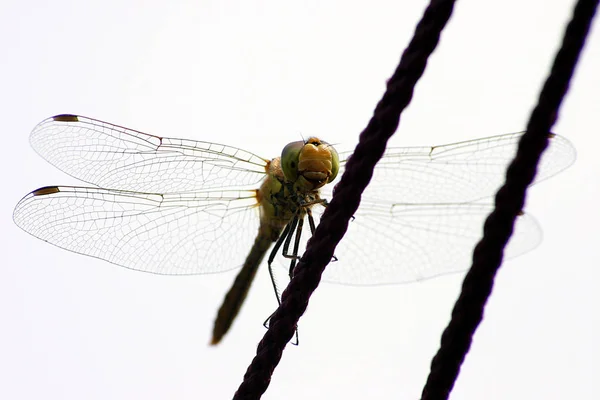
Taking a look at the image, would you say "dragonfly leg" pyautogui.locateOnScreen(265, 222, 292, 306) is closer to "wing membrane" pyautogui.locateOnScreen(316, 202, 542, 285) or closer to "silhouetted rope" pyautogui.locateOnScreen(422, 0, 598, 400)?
"wing membrane" pyautogui.locateOnScreen(316, 202, 542, 285)

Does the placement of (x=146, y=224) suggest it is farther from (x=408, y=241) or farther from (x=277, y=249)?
(x=408, y=241)

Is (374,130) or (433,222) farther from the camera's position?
(433,222)

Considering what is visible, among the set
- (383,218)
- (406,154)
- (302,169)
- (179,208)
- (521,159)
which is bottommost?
(521,159)

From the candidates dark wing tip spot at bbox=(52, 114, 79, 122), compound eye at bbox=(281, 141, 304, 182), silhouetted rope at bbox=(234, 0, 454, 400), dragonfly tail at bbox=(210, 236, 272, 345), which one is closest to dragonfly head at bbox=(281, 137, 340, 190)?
compound eye at bbox=(281, 141, 304, 182)

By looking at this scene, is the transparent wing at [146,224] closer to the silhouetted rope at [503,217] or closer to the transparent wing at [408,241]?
the transparent wing at [408,241]

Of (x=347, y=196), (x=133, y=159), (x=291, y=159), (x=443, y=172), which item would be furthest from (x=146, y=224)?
(x=347, y=196)

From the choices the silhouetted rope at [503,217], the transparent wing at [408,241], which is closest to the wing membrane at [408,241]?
the transparent wing at [408,241]

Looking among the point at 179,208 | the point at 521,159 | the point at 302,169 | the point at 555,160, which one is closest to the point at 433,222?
the point at 555,160

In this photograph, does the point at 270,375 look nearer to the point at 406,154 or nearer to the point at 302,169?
the point at 302,169

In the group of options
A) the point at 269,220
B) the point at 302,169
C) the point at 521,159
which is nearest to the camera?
the point at 521,159
